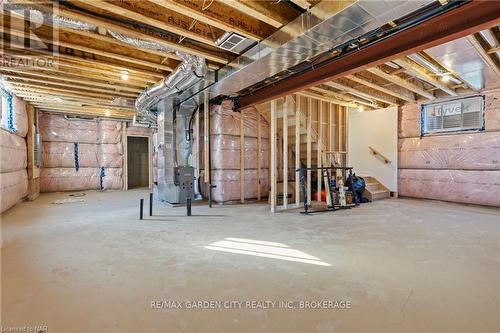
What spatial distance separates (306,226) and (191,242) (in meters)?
1.67

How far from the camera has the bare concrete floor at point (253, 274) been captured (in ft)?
5.08

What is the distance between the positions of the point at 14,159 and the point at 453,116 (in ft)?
30.6

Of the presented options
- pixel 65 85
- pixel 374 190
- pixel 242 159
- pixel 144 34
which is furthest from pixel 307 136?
pixel 65 85

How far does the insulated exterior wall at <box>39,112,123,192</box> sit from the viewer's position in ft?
25.4

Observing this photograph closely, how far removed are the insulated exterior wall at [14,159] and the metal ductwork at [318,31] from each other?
439cm

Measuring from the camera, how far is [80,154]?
8.20 m

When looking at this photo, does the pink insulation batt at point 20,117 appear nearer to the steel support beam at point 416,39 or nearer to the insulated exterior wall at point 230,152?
the insulated exterior wall at point 230,152

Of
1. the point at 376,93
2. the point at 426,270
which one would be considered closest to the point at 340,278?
the point at 426,270

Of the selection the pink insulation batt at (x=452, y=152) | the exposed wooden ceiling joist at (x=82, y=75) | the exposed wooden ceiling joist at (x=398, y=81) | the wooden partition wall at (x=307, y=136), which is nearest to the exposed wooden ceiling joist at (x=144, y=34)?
the exposed wooden ceiling joist at (x=82, y=75)

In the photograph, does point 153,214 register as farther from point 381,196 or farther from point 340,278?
point 381,196

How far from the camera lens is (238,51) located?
10.8 feet

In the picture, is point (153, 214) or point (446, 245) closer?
point (446, 245)

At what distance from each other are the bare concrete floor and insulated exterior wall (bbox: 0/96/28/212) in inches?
44.9

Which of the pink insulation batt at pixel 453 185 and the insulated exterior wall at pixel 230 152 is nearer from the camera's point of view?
the pink insulation batt at pixel 453 185
